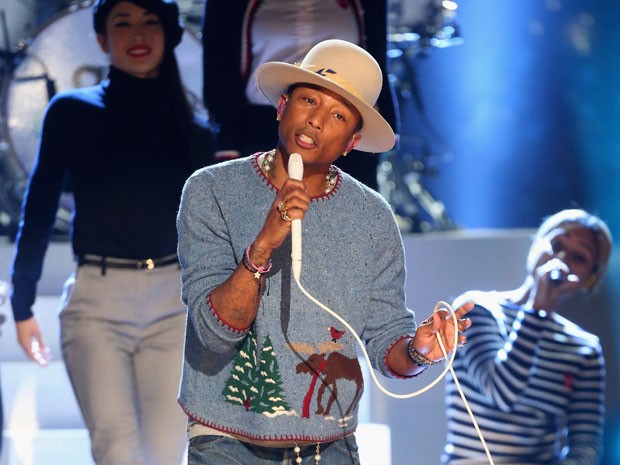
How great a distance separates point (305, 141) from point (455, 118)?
2902 mm

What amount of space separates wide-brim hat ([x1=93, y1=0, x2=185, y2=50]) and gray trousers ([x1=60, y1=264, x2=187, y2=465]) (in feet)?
2.72

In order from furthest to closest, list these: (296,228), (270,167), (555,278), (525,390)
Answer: (555,278), (525,390), (270,167), (296,228)

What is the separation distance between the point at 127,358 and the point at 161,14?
1187 mm

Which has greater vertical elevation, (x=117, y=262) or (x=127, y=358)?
(x=117, y=262)

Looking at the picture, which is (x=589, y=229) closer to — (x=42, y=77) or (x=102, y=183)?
(x=102, y=183)

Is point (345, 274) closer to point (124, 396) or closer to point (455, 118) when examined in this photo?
point (124, 396)

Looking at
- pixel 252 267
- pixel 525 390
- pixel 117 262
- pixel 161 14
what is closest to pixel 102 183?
pixel 117 262

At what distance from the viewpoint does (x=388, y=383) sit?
156 inches

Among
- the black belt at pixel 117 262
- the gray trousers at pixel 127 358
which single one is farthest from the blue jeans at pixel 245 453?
the black belt at pixel 117 262

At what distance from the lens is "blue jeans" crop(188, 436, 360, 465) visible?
2016mm

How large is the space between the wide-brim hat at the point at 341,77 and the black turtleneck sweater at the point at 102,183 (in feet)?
3.64

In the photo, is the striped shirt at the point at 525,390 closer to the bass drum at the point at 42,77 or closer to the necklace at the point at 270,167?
the necklace at the point at 270,167

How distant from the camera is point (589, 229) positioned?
12.9 ft

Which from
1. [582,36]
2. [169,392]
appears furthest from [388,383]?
[582,36]
